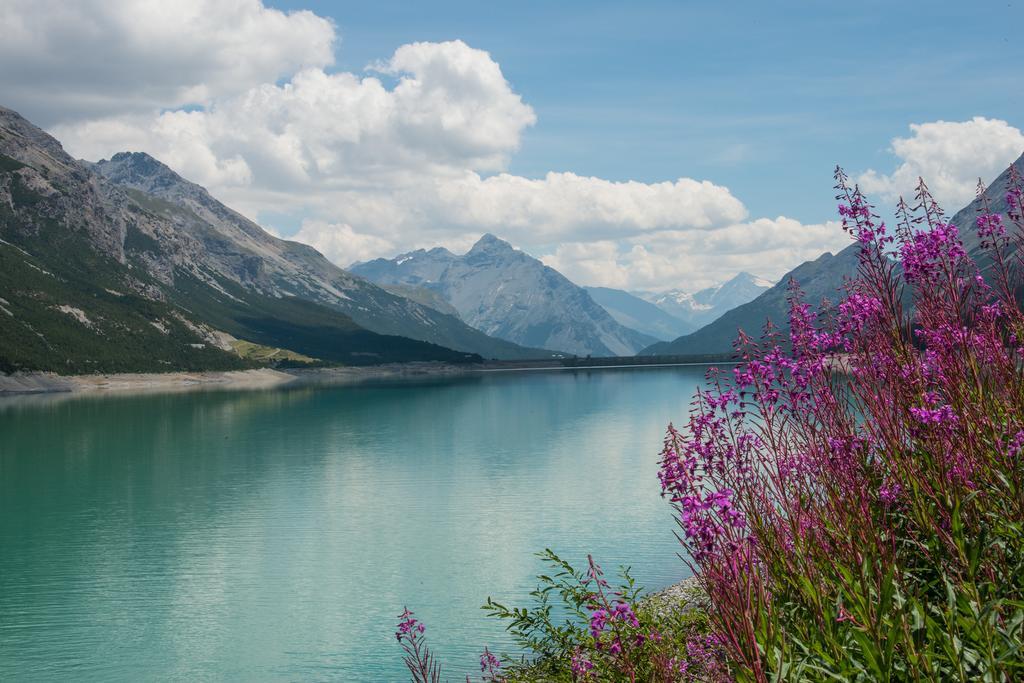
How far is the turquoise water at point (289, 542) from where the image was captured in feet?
120

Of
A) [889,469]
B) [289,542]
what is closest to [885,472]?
[889,469]

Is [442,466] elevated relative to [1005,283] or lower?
lower

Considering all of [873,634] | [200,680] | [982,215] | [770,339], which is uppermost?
[982,215]

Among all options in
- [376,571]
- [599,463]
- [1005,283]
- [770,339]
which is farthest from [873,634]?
[599,463]

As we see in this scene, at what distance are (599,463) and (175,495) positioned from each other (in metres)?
42.2

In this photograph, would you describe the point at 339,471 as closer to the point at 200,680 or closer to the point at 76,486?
the point at 76,486

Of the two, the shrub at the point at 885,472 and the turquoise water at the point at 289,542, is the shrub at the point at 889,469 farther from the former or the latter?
the turquoise water at the point at 289,542

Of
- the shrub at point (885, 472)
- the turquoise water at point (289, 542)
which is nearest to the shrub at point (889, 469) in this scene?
the shrub at point (885, 472)

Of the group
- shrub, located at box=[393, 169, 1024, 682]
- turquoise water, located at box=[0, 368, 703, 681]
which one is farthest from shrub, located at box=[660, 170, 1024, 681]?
turquoise water, located at box=[0, 368, 703, 681]

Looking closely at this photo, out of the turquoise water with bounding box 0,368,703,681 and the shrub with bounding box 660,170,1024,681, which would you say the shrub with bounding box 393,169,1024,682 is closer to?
the shrub with bounding box 660,170,1024,681

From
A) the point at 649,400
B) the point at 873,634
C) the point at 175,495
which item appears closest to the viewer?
the point at 873,634

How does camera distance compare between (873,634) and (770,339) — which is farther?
(770,339)

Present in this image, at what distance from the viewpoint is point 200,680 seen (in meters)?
33.4

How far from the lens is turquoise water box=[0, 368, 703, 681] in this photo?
36688 mm
